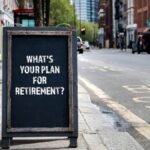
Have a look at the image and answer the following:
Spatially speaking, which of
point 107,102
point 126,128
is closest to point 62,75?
point 126,128

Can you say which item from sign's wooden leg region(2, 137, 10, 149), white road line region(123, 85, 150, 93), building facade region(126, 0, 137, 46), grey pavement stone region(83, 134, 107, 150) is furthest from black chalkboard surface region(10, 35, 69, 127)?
building facade region(126, 0, 137, 46)

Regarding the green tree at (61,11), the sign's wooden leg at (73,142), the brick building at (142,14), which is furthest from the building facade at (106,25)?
the sign's wooden leg at (73,142)

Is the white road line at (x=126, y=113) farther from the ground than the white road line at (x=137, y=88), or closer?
farther from the ground

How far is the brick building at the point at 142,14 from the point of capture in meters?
102

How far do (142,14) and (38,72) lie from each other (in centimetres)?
10192

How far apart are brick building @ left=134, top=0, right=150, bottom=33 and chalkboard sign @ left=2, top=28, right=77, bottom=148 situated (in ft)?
304

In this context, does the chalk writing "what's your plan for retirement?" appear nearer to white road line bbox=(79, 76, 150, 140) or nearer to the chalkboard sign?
the chalkboard sign

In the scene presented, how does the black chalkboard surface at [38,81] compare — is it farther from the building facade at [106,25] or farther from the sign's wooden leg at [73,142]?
the building facade at [106,25]

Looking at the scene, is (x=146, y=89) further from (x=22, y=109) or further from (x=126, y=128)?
(x=22, y=109)

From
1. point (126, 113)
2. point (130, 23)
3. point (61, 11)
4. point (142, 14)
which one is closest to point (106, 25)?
point (130, 23)

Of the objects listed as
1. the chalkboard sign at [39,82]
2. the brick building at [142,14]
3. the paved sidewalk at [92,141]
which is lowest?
the paved sidewalk at [92,141]

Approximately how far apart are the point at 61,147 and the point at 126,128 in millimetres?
2353

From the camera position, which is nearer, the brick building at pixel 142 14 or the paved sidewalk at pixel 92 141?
the paved sidewalk at pixel 92 141

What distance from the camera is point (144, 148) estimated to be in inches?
318
